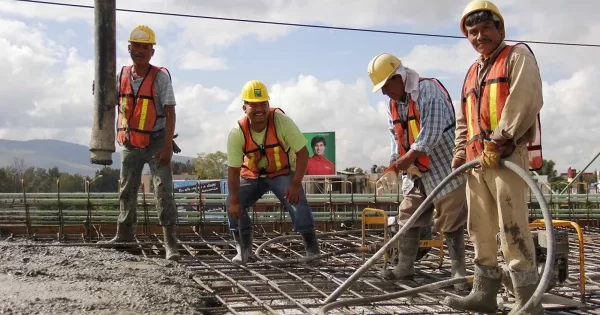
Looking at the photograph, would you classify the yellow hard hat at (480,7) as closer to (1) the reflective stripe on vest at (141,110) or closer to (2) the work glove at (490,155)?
(2) the work glove at (490,155)

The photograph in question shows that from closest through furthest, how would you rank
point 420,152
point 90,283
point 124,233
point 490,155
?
point 490,155
point 90,283
point 420,152
point 124,233

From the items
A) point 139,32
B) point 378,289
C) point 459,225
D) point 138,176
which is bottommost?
point 378,289

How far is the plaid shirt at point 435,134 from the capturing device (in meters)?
4.46

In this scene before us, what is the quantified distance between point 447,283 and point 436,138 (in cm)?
106

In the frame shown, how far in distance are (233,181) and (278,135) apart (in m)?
0.47

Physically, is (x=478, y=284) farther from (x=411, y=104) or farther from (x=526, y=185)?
(x=411, y=104)

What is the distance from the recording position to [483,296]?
344 centimetres

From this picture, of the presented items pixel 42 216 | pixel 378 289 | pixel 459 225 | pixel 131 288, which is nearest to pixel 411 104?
pixel 459 225

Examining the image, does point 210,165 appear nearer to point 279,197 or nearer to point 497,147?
point 279,197

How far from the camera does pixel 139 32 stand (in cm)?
536

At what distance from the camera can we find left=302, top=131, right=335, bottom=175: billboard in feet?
103

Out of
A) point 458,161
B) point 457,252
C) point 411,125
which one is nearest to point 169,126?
point 411,125

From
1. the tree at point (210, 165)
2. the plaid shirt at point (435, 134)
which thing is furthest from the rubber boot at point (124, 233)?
the tree at point (210, 165)

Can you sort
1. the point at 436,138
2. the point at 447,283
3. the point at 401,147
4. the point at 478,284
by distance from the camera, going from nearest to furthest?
the point at 478,284
the point at 447,283
the point at 436,138
the point at 401,147
